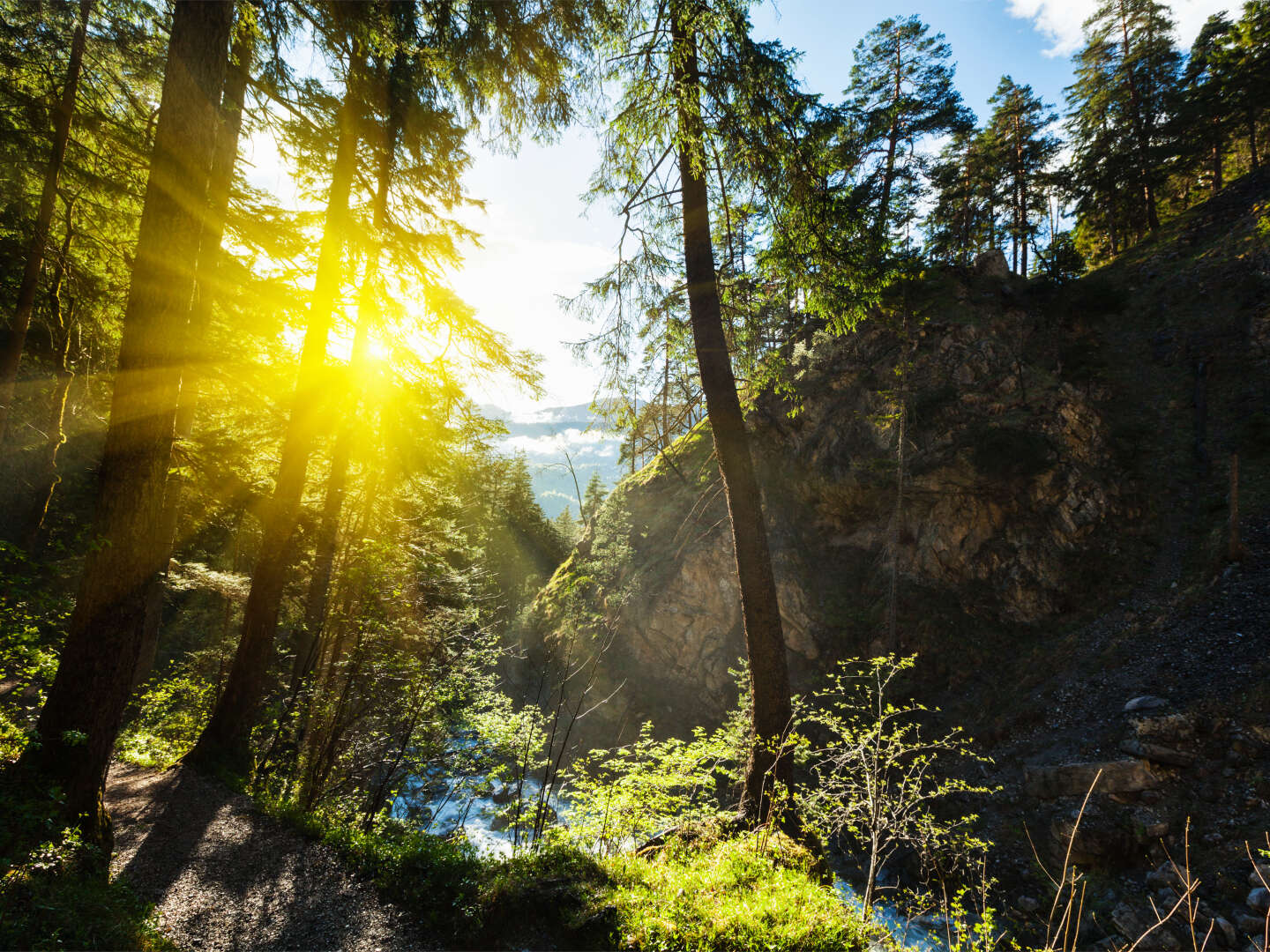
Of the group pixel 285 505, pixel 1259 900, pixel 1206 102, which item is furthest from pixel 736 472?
pixel 1206 102

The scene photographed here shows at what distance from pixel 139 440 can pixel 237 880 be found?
3.79 m

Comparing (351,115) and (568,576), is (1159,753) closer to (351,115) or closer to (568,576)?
(568,576)

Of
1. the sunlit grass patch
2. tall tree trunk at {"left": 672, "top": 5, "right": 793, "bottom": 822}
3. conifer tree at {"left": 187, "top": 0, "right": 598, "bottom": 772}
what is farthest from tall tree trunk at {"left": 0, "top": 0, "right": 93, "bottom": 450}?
the sunlit grass patch

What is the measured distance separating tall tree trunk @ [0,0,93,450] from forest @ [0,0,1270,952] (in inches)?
2.9

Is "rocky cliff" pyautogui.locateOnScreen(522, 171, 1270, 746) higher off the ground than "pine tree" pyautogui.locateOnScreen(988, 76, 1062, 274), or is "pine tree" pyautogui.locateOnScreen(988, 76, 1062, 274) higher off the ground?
"pine tree" pyautogui.locateOnScreen(988, 76, 1062, 274)

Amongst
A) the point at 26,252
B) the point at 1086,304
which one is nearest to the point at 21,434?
the point at 26,252

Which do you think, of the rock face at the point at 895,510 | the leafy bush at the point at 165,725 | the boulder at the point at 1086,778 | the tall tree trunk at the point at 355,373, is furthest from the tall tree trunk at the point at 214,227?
the boulder at the point at 1086,778

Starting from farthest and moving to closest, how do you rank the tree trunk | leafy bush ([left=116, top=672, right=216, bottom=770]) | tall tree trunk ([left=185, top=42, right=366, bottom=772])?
the tree trunk
leafy bush ([left=116, top=672, right=216, bottom=770])
tall tree trunk ([left=185, top=42, right=366, bottom=772])

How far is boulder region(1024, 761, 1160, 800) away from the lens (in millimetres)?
9508

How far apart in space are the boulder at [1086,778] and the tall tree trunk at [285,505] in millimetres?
14370

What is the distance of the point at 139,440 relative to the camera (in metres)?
3.95

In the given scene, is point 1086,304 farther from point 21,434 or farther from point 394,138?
point 21,434

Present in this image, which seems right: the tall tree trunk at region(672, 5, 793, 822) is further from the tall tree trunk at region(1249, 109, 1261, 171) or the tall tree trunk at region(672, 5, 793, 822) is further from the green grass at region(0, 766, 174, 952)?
the tall tree trunk at region(1249, 109, 1261, 171)

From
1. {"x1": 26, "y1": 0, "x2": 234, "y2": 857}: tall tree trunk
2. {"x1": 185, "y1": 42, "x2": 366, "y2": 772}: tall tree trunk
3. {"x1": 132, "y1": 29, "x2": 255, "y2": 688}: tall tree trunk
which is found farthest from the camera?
{"x1": 185, "y1": 42, "x2": 366, "y2": 772}: tall tree trunk
